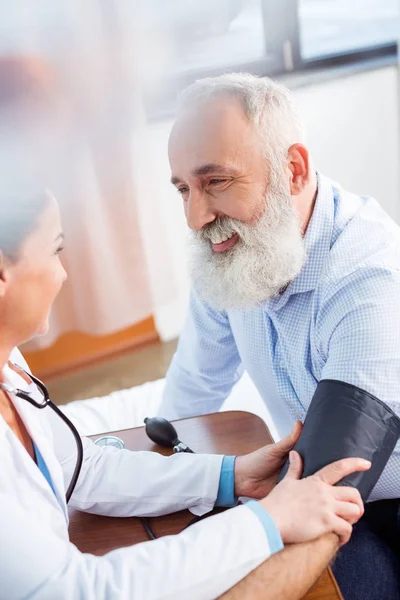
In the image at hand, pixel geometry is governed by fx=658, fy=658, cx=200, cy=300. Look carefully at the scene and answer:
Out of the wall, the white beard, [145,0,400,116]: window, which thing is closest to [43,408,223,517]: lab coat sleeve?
the white beard

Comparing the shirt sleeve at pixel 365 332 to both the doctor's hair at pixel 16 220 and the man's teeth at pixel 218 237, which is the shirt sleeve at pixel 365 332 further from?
the doctor's hair at pixel 16 220

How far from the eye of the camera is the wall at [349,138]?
292 cm

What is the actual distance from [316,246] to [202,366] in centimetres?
47

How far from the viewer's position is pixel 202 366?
5.29 ft

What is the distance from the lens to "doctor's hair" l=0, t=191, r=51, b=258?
2.80 ft

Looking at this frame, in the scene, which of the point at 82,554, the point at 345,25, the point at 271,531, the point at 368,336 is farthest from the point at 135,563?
the point at 345,25

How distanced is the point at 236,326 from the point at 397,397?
0.48 meters

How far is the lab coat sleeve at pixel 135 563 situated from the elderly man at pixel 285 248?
1.18ft

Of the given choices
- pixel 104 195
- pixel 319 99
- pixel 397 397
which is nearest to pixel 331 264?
pixel 397 397

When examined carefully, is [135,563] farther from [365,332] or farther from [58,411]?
[365,332]

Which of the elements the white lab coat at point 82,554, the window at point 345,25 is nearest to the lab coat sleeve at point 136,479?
the white lab coat at point 82,554

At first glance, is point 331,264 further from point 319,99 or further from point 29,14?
point 319,99

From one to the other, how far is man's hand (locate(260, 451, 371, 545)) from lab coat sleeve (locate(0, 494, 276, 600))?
0.14ft

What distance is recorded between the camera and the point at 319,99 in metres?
2.99
